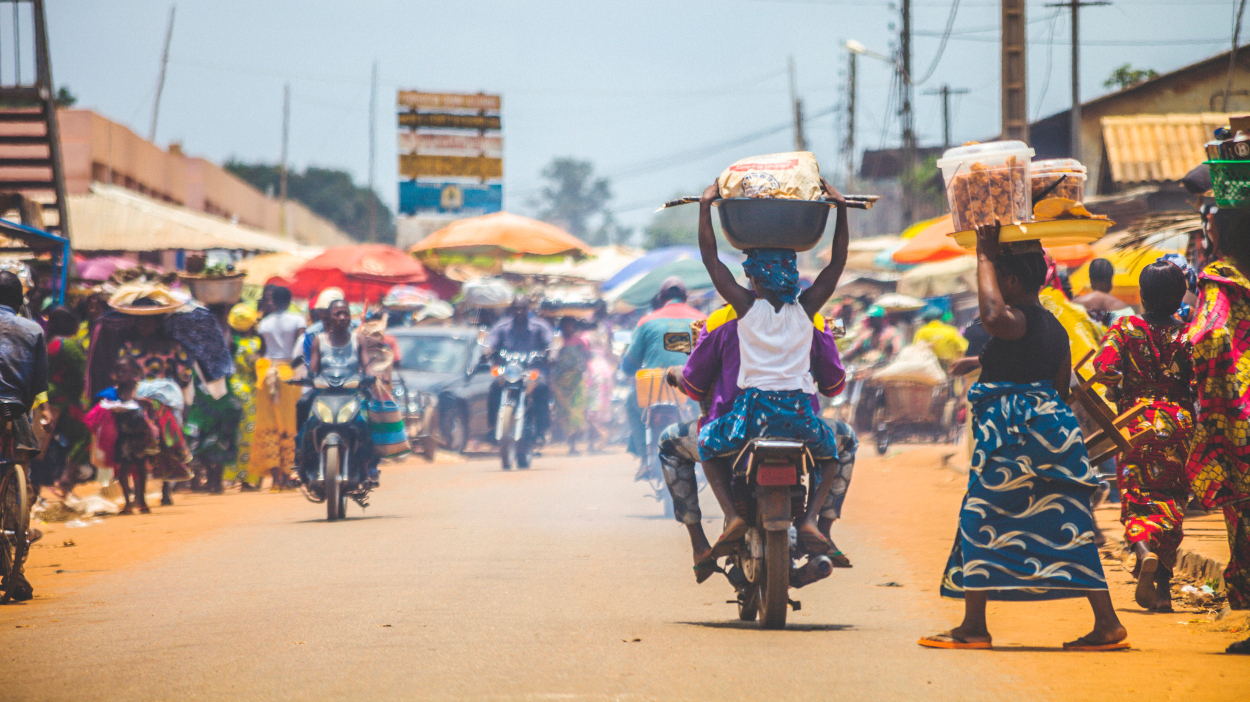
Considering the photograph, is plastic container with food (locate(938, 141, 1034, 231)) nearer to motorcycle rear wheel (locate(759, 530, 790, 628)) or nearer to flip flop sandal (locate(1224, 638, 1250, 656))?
motorcycle rear wheel (locate(759, 530, 790, 628))

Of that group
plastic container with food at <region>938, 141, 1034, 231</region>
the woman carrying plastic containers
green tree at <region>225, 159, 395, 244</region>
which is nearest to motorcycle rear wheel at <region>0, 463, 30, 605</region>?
the woman carrying plastic containers

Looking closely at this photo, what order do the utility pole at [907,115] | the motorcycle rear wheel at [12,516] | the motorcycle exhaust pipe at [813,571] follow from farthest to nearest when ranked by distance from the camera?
1. the utility pole at [907,115]
2. the motorcycle rear wheel at [12,516]
3. the motorcycle exhaust pipe at [813,571]

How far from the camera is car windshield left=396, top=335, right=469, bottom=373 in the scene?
20.7m

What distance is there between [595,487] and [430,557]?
538cm

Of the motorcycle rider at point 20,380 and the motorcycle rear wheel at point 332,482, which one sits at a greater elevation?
the motorcycle rider at point 20,380

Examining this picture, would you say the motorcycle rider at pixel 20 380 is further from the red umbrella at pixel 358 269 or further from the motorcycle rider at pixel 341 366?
the red umbrella at pixel 358 269

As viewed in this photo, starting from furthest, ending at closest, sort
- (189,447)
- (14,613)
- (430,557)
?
(189,447) → (430,557) → (14,613)

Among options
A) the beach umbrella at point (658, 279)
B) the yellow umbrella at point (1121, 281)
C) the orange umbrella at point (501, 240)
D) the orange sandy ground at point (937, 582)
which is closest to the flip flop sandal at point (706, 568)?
the orange sandy ground at point (937, 582)

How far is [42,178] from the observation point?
16344 mm

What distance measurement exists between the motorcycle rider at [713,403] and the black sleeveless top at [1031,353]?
3.39 feet

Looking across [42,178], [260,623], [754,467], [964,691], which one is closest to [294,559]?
[260,623]

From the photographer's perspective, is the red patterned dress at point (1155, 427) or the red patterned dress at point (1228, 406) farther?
the red patterned dress at point (1155, 427)

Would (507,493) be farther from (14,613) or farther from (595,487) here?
(14,613)

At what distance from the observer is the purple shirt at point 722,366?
254 inches
